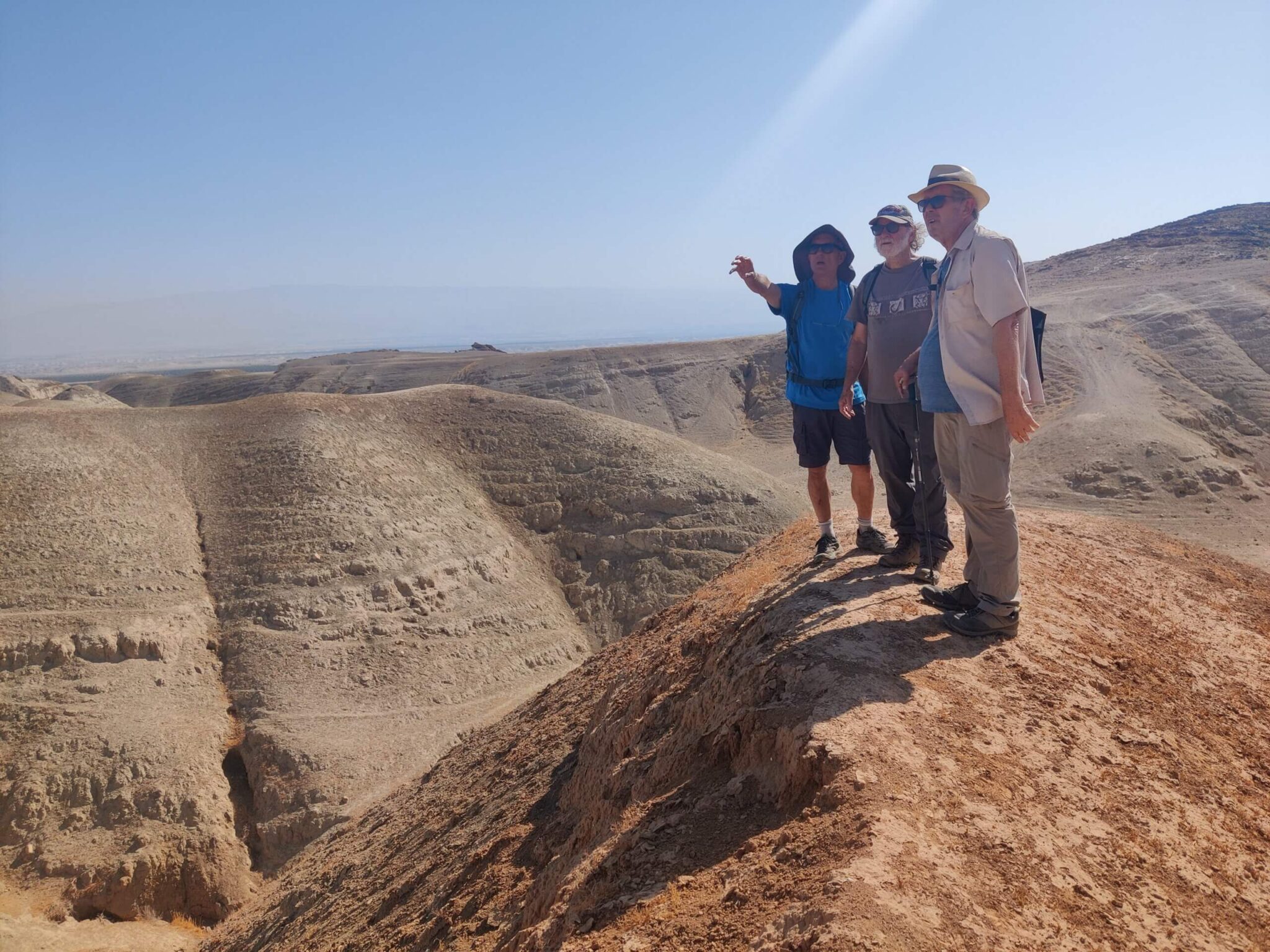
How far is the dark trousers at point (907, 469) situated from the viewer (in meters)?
4.76

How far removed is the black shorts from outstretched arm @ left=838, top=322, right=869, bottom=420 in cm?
20

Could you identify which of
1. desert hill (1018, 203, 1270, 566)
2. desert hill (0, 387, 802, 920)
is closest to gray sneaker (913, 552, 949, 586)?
desert hill (0, 387, 802, 920)

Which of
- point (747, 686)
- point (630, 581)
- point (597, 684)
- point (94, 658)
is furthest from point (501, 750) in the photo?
point (630, 581)

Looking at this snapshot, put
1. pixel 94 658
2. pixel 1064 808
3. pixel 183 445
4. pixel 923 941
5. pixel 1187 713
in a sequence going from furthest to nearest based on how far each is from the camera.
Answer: pixel 183 445 < pixel 94 658 < pixel 1187 713 < pixel 1064 808 < pixel 923 941

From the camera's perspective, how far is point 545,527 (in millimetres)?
17109

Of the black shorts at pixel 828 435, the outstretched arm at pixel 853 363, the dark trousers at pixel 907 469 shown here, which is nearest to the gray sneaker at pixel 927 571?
the dark trousers at pixel 907 469

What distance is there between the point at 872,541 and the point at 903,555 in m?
0.40

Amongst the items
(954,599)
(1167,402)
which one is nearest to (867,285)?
(954,599)

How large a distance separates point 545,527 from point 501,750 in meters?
10.5

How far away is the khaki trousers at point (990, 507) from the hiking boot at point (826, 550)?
141 centimetres

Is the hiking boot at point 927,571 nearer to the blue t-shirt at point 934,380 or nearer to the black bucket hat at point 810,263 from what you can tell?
the blue t-shirt at point 934,380

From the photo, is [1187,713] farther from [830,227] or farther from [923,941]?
[830,227]

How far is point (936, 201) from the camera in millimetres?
3779

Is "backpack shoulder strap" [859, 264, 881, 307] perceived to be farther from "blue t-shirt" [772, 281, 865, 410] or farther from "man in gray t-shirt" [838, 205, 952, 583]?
"blue t-shirt" [772, 281, 865, 410]
